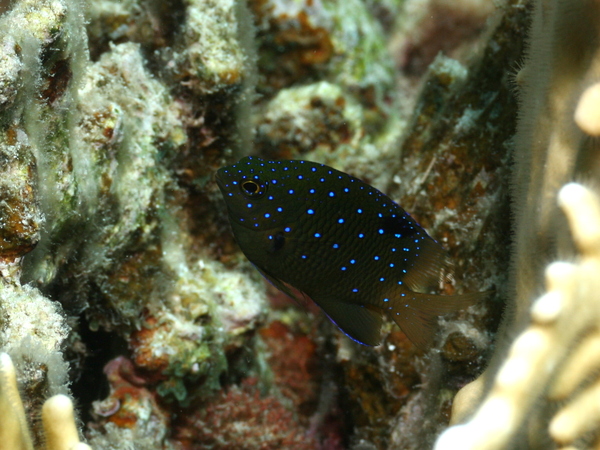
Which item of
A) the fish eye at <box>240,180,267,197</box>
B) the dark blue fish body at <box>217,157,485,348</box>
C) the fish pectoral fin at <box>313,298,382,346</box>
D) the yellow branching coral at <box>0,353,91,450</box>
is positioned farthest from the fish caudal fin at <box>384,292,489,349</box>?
the yellow branching coral at <box>0,353,91,450</box>

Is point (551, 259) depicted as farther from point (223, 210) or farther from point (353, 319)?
point (223, 210)

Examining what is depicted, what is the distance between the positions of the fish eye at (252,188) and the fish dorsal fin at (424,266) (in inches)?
38.0

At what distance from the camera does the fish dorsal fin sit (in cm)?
269

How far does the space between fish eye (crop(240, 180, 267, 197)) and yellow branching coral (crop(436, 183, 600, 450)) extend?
149 cm

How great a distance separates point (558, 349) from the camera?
155 cm

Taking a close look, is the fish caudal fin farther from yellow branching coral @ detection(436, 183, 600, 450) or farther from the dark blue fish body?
yellow branching coral @ detection(436, 183, 600, 450)

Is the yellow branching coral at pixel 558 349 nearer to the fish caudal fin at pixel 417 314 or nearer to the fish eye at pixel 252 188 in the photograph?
the fish caudal fin at pixel 417 314

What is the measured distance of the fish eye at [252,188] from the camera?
2.57 metres

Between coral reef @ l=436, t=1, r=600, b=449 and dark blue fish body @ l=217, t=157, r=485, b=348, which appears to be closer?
coral reef @ l=436, t=1, r=600, b=449

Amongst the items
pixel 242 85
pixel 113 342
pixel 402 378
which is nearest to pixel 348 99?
pixel 242 85

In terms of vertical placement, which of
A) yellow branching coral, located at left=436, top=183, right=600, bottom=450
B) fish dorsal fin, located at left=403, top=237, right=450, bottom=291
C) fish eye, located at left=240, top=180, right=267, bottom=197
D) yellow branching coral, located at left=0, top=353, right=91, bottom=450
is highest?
yellow branching coral, located at left=436, top=183, right=600, bottom=450

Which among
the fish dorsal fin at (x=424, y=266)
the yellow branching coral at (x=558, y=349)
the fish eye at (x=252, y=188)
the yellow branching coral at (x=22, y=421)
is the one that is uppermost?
the yellow branching coral at (x=558, y=349)

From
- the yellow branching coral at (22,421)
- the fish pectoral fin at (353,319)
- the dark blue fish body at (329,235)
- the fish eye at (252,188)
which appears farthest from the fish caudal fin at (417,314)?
the yellow branching coral at (22,421)

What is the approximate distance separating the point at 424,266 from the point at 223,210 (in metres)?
2.47
